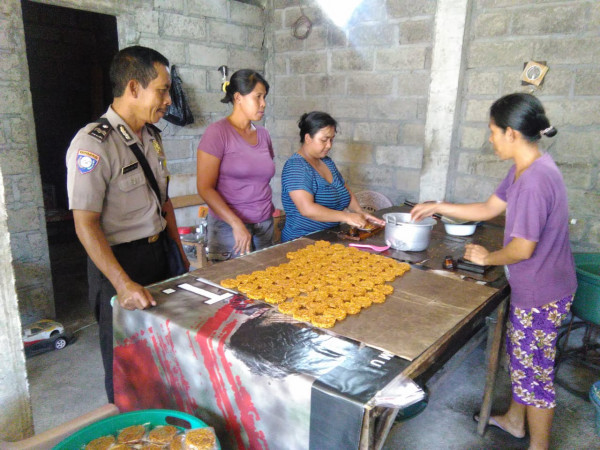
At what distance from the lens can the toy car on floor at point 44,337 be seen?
10.0 feet

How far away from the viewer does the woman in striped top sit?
2.56 m

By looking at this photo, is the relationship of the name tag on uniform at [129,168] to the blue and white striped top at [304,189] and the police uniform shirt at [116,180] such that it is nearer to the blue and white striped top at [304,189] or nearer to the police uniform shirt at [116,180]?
the police uniform shirt at [116,180]

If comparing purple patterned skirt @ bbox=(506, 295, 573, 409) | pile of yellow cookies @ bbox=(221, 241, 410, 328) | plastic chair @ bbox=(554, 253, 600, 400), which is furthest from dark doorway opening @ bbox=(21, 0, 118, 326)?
plastic chair @ bbox=(554, 253, 600, 400)

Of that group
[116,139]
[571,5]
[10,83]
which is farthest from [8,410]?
[571,5]

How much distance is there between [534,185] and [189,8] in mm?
3533

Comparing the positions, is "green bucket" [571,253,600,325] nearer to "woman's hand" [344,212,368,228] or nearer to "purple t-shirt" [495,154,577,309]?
"purple t-shirt" [495,154,577,309]

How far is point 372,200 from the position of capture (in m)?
4.11

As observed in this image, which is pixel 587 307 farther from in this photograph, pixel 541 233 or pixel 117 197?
pixel 117 197

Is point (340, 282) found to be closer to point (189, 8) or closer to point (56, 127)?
point (189, 8)

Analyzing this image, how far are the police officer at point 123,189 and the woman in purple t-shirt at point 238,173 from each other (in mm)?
519

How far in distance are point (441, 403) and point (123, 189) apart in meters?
2.19

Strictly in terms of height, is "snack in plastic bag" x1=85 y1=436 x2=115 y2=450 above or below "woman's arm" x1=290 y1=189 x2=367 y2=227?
below

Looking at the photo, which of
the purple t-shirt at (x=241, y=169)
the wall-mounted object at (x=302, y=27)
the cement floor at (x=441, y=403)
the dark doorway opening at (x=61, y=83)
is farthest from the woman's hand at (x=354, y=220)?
the dark doorway opening at (x=61, y=83)

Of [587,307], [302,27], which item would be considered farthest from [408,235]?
[302,27]
